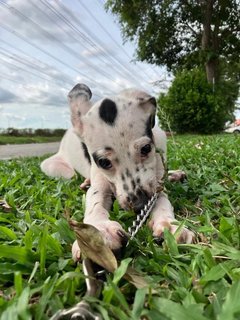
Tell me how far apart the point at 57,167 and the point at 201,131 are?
16.3 metres

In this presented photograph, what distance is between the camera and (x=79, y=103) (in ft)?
10.3

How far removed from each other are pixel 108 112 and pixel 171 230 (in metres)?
1.13

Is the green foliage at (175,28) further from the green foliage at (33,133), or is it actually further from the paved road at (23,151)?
the paved road at (23,151)

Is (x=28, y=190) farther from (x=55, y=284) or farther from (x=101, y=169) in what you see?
(x=55, y=284)

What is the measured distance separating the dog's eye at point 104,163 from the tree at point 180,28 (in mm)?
24757

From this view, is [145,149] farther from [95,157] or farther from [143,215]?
[143,215]

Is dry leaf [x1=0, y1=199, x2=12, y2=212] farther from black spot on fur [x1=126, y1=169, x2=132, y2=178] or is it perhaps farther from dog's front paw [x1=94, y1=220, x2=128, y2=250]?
dog's front paw [x1=94, y1=220, x2=128, y2=250]

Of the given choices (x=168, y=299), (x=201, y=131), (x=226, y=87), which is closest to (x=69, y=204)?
(x=168, y=299)

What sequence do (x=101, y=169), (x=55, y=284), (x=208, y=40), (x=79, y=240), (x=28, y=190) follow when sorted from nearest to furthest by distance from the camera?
(x=55, y=284) → (x=79, y=240) → (x=101, y=169) → (x=28, y=190) → (x=208, y=40)

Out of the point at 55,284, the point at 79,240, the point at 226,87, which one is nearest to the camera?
the point at 55,284

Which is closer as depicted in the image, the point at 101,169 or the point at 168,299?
the point at 168,299

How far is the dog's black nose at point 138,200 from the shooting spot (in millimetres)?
2412

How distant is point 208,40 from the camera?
2648cm

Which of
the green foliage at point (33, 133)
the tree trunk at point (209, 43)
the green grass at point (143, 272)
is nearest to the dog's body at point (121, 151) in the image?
the green grass at point (143, 272)
